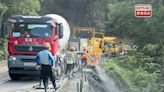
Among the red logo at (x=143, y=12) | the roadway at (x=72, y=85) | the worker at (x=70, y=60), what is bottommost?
the roadway at (x=72, y=85)

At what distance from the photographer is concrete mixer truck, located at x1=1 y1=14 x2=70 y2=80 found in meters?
23.6

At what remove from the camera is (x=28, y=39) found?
23672mm

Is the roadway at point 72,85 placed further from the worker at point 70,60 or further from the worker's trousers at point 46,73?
the worker's trousers at point 46,73

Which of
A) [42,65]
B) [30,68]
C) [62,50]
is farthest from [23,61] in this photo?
[42,65]

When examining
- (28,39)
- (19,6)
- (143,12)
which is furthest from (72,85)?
(19,6)

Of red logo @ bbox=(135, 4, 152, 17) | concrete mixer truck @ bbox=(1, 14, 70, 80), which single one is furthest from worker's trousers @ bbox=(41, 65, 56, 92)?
concrete mixer truck @ bbox=(1, 14, 70, 80)

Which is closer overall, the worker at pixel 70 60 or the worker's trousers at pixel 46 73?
the worker's trousers at pixel 46 73

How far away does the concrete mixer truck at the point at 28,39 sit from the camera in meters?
23.6

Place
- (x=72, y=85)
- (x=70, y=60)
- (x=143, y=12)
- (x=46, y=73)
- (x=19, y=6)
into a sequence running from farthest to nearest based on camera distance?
(x=19, y=6), (x=70, y=60), (x=72, y=85), (x=46, y=73), (x=143, y=12)

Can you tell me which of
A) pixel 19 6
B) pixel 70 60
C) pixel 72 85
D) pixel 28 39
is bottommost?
pixel 72 85

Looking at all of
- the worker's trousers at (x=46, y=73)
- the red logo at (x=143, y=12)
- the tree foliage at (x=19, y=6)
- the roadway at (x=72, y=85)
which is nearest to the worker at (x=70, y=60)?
the roadway at (x=72, y=85)

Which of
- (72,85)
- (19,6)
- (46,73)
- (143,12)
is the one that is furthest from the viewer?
(19,6)

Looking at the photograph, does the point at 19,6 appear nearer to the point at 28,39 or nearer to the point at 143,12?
the point at 28,39

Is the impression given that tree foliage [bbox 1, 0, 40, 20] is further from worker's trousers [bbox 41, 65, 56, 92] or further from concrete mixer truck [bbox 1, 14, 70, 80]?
worker's trousers [bbox 41, 65, 56, 92]
